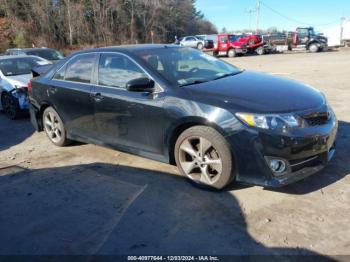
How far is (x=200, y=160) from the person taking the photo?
4.11 m

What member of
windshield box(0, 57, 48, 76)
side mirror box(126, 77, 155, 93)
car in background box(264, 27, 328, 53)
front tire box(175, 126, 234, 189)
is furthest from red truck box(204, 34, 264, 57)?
front tire box(175, 126, 234, 189)

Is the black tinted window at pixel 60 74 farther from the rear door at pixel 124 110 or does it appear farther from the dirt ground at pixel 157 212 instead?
the dirt ground at pixel 157 212

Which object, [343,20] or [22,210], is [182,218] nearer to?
[22,210]

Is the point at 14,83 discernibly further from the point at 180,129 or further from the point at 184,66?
the point at 180,129

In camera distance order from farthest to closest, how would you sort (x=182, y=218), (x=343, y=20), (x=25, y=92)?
(x=343, y=20) < (x=25, y=92) < (x=182, y=218)

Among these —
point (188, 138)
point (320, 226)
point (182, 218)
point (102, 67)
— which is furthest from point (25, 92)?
point (320, 226)

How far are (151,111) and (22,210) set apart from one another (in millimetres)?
1806

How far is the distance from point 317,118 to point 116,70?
2.59m

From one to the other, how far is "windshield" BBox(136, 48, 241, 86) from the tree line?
3961 centimetres

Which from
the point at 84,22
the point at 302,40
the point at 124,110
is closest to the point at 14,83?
the point at 124,110

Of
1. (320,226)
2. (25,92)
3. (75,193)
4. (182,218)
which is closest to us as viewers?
(320,226)

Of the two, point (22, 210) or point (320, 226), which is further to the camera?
point (22, 210)

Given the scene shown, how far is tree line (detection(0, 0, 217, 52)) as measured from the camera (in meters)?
43.0

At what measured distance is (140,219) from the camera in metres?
3.62
